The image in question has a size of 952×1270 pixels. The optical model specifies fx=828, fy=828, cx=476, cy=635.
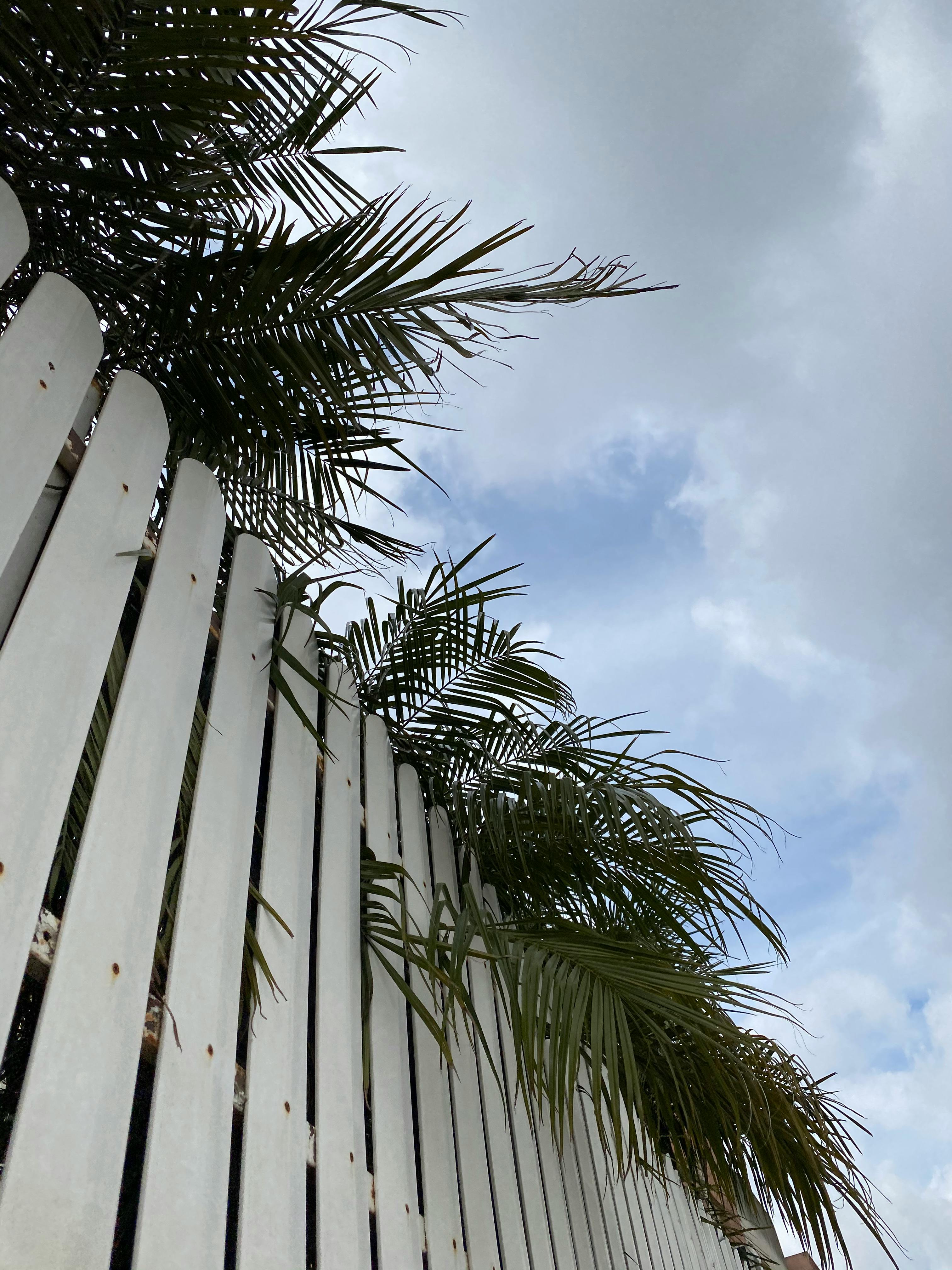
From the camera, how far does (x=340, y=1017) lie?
122 cm

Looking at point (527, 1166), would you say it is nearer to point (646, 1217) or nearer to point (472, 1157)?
point (472, 1157)

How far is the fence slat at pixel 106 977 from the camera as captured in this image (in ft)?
2.10

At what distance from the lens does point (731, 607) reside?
29250 millimetres

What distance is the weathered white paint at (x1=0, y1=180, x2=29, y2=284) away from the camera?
38.5 inches

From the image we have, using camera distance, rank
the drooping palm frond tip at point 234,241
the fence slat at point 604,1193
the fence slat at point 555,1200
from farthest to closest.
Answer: the fence slat at point 604,1193, the fence slat at point 555,1200, the drooping palm frond tip at point 234,241

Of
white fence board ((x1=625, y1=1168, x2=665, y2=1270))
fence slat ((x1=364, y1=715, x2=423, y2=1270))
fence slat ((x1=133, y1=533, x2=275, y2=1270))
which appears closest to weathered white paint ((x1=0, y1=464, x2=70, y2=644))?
fence slat ((x1=133, y1=533, x2=275, y2=1270))

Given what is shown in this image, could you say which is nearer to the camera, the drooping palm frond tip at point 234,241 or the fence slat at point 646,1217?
the drooping palm frond tip at point 234,241

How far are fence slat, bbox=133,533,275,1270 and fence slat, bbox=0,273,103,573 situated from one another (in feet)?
1.27

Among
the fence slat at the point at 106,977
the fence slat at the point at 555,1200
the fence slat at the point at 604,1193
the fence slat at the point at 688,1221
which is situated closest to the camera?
the fence slat at the point at 106,977

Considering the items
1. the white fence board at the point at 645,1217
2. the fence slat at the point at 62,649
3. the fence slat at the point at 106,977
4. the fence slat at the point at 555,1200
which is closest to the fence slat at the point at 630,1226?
the white fence board at the point at 645,1217

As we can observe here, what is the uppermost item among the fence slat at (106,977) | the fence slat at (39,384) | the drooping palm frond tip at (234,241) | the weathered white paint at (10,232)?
the drooping palm frond tip at (234,241)

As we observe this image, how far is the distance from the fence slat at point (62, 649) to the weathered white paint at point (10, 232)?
0.20 meters

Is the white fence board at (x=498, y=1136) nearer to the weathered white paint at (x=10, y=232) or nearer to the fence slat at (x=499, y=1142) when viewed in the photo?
the fence slat at (x=499, y=1142)

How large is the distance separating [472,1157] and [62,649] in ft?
3.80
